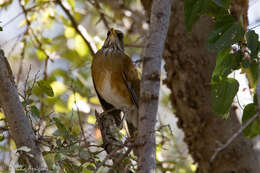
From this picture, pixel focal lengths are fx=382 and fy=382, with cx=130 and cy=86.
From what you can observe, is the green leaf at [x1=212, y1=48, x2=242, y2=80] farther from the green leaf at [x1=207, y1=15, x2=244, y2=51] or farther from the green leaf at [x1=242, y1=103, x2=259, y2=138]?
the green leaf at [x1=242, y1=103, x2=259, y2=138]

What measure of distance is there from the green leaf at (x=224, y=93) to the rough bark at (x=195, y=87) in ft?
5.17

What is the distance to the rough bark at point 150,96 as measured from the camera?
6.33 feet

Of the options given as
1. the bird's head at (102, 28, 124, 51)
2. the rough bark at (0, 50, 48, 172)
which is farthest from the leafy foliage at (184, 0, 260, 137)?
the bird's head at (102, 28, 124, 51)

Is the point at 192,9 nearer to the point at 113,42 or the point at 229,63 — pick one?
the point at 229,63

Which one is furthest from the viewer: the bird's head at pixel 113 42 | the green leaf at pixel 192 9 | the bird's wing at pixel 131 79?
the bird's head at pixel 113 42

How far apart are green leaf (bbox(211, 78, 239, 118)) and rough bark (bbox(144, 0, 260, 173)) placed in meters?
1.58

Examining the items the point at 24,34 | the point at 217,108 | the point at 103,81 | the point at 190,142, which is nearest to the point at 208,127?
the point at 190,142

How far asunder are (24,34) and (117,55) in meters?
1.21

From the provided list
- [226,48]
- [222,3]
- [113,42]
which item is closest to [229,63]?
[226,48]

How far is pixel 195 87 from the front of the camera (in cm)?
379

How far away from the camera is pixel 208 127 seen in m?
3.77

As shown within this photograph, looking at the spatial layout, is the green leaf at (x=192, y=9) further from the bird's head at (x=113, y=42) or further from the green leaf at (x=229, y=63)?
the bird's head at (x=113, y=42)

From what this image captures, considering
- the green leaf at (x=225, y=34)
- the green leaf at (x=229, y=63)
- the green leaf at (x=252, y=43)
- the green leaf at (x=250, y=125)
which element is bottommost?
the green leaf at (x=250, y=125)

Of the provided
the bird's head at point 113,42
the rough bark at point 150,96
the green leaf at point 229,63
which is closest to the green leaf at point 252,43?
the green leaf at point 229,63
